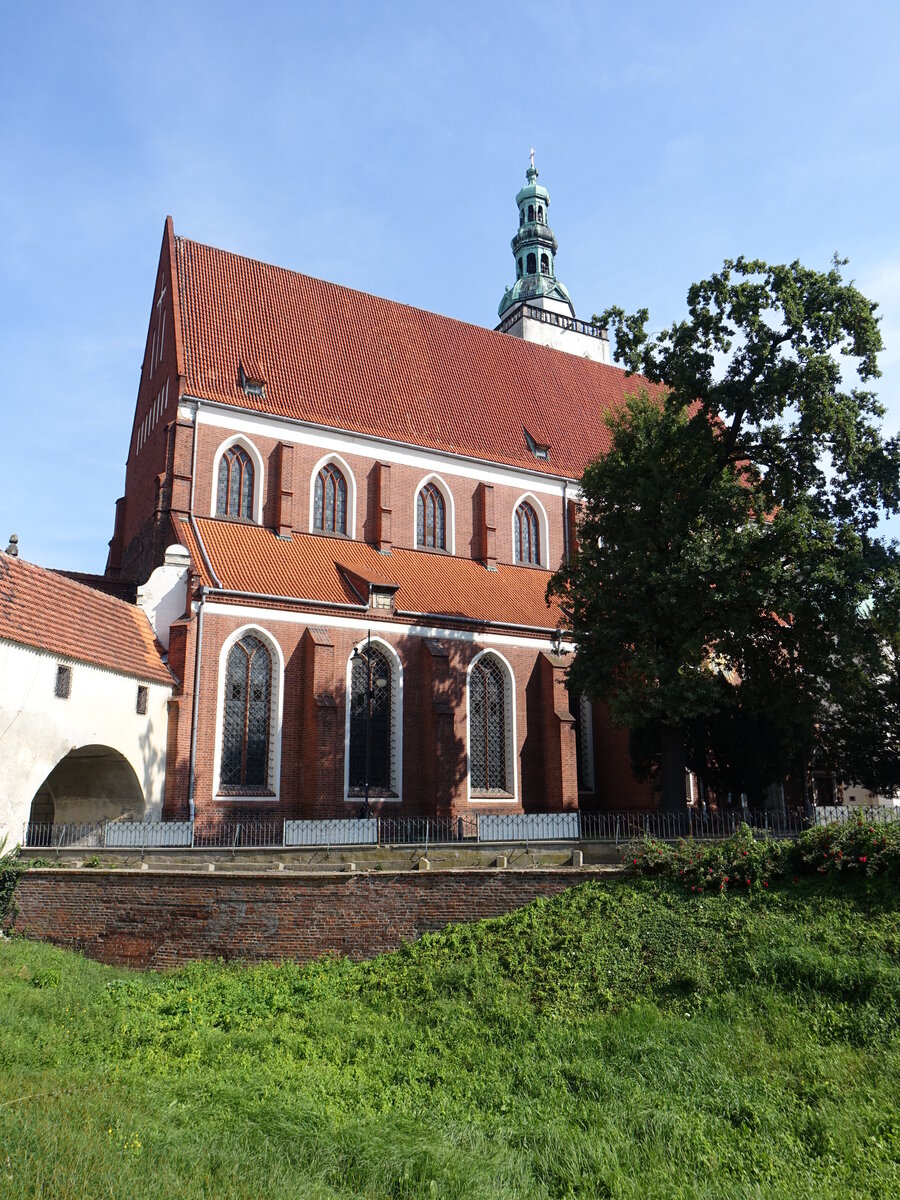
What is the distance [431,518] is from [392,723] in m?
7.63

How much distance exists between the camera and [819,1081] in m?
8.83

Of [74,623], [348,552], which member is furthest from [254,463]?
[74,623]

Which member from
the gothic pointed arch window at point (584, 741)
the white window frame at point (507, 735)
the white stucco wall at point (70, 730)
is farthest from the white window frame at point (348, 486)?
the gothic pointed arch window at point (584, 741)

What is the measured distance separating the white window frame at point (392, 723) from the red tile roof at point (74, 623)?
4411 mm

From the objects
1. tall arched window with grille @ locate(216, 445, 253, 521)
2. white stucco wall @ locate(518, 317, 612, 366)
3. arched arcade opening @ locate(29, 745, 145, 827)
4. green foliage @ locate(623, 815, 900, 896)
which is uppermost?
white stucco wall @ locate(518, 317, 612, 366)

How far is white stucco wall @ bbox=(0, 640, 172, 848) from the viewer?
665 inches

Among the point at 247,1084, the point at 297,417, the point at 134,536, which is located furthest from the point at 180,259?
the point at 247,1084

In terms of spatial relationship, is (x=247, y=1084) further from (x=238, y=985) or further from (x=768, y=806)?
(x=768, y=806)

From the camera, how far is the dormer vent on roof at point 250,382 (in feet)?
88.4

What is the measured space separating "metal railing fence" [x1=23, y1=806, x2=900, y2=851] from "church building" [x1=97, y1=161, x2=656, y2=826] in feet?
2.78

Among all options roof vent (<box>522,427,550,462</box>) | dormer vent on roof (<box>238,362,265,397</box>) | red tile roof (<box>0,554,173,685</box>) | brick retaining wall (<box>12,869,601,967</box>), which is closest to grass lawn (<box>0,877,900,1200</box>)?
brick retaining wall (<box>12,869,601,967</box>)

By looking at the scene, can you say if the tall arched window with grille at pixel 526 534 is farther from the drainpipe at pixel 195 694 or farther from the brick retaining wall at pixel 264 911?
the brick retaining wall at pixel 264 911

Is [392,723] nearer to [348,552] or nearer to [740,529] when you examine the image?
[348,552]

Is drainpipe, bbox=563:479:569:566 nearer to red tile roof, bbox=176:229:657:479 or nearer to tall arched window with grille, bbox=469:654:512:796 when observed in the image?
red tile roof, bbox=176:229:657:479
